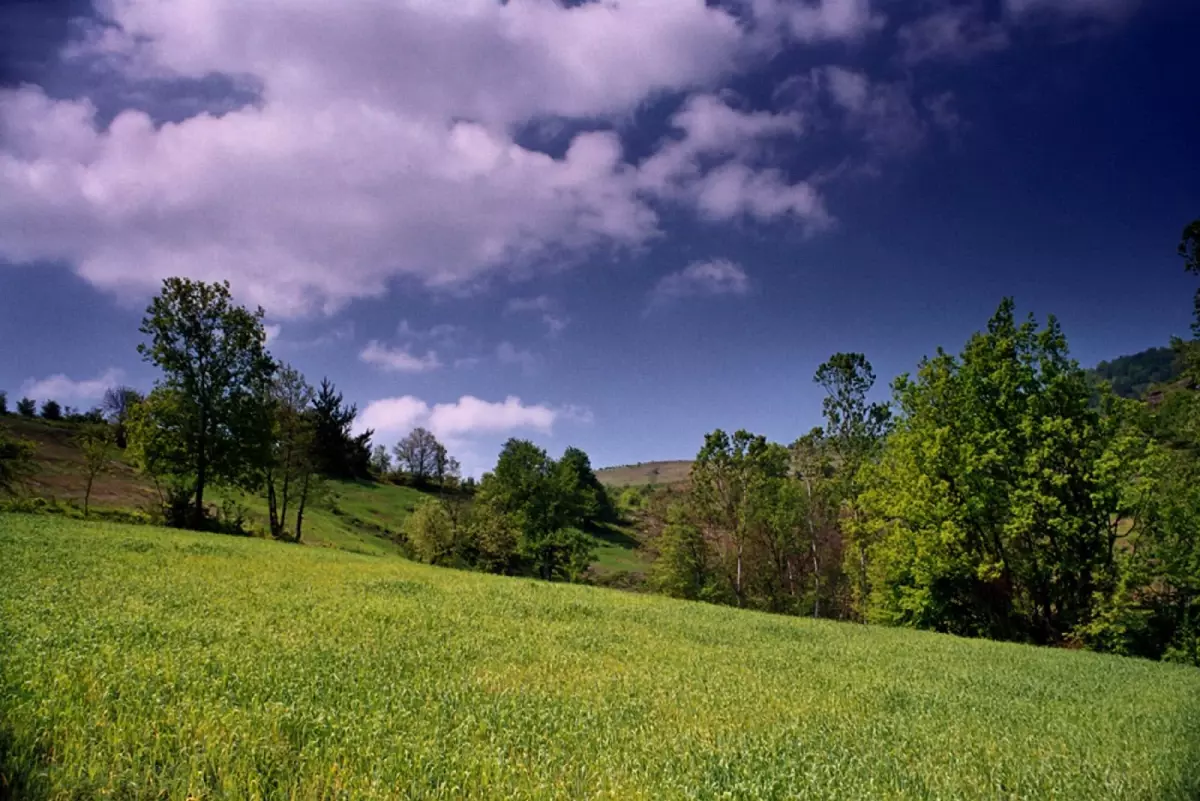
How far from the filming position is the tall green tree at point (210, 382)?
4209 centimetres

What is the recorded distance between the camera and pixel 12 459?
122ft

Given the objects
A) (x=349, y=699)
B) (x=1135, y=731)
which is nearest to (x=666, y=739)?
(x=349, y=699)

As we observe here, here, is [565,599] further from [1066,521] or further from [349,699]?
[1066,521]

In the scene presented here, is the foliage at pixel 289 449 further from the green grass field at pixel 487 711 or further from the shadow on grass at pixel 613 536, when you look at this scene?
the shadow on grass at pixel 613 536

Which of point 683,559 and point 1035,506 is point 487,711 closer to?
point 1035,506

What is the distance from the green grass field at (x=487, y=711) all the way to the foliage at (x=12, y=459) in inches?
1190

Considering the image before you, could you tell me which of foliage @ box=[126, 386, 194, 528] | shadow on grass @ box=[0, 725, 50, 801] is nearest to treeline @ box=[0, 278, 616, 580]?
foliage @ box=[126, 386, 194, 528]

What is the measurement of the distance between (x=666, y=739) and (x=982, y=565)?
31084 millimetres

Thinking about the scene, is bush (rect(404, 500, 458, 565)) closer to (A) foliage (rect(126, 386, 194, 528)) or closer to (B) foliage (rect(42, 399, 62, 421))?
(A) foliage (rect(126, 386, 194, 528))

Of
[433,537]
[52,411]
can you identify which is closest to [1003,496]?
[433,537]

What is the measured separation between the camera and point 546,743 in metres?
5.88

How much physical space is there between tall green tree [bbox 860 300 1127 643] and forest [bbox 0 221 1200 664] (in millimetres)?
112

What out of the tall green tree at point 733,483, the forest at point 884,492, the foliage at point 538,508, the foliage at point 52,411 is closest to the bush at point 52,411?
the foliage at point 52,411

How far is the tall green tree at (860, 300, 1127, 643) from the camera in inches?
1167
